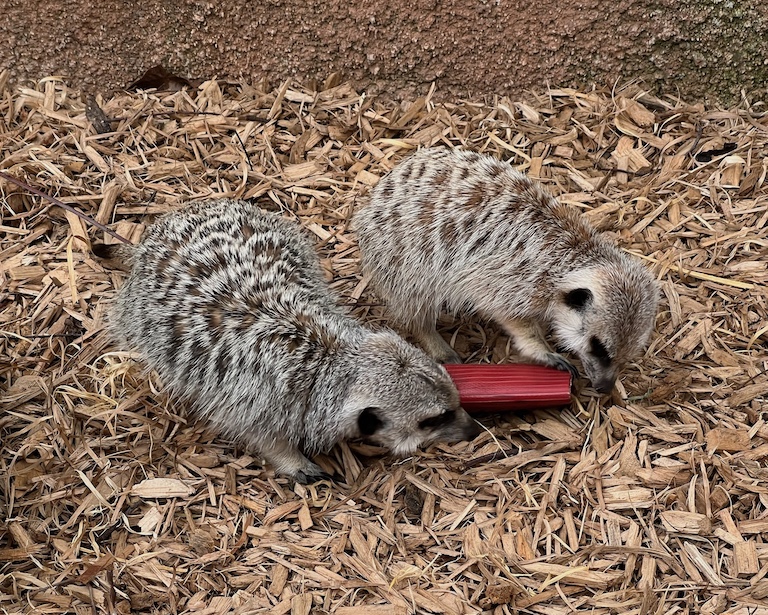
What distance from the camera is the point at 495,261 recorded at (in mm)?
3705

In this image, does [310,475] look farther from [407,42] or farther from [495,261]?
[407,42]

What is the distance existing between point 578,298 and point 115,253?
2340 mm

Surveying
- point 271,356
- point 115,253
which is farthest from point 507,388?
point 115,253

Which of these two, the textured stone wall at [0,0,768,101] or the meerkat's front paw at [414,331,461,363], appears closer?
the meerkat's front paw at [414,331,461,363]

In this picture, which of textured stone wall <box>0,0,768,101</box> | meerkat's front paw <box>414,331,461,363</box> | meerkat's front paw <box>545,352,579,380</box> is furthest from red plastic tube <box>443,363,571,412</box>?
textured stone wall <box>0,0,768,101</box>

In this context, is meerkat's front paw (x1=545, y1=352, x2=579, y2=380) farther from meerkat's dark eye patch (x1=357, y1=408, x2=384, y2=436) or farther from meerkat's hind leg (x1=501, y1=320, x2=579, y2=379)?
meerkat's dark eye patch (x1=357, y1=408, x2=384, y2=436)

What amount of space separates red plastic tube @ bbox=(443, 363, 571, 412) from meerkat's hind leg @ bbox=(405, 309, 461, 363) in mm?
298

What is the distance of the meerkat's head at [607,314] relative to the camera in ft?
11.1

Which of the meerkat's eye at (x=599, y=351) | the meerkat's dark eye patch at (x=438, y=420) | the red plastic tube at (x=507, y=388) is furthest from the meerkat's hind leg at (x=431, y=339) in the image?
the meerkat's eye at (x=599, y=351)

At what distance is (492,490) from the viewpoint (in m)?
3.29

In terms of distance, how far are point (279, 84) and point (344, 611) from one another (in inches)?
128

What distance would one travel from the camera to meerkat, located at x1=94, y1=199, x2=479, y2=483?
325 centimetres

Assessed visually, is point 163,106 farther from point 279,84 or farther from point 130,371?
point 130,371

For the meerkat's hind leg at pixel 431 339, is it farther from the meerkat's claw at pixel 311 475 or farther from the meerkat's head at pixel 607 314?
the meerkat's claw at pixel 311 475
